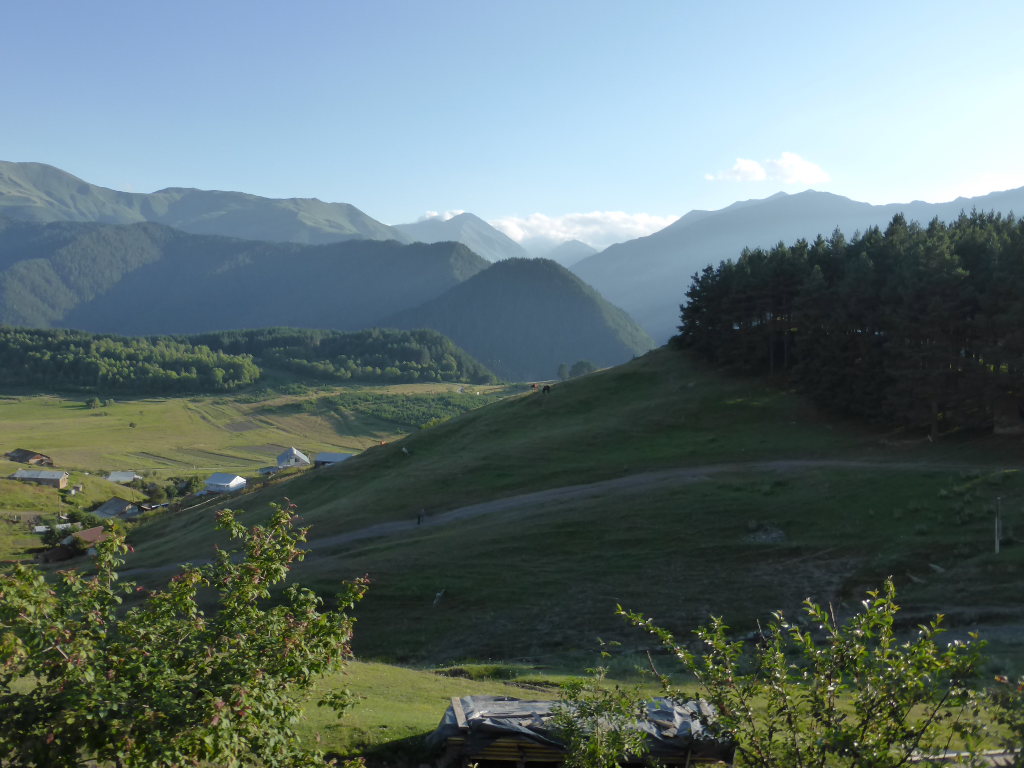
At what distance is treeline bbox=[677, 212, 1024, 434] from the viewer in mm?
42062

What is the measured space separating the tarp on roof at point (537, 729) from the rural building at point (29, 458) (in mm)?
122294

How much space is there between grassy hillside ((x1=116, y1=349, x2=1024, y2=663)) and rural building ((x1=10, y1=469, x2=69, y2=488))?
50.0m

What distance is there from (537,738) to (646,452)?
3727 cm

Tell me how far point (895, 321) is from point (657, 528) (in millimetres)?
21309

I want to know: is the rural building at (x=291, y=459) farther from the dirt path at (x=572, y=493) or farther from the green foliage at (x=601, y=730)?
the green foliage at (x=601, y=730)

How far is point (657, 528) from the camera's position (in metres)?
36.0

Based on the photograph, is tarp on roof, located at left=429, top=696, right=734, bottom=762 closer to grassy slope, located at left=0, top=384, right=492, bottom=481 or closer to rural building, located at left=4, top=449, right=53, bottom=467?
grassy slope, located at left=0, top=384, right=492, bottom=481

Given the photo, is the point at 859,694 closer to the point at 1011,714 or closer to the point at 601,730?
the point at 1011,714

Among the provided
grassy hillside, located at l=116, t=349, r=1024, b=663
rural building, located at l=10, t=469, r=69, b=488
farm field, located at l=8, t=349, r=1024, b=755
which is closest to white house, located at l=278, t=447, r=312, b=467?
rural building, located at l=10, t=469, r=69, b=488

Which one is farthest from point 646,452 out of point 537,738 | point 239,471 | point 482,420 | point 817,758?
point 239,471

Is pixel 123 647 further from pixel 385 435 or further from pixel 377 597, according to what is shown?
pixel 385 435

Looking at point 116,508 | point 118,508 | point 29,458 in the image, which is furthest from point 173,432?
point 118,508

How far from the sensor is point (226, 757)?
7965 mm

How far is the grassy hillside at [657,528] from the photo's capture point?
28016 mm
